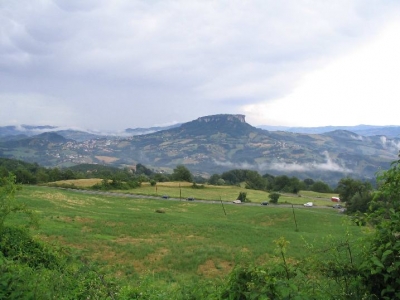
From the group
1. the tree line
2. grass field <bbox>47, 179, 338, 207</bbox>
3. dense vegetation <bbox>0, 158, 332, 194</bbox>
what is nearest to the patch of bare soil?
the tree line

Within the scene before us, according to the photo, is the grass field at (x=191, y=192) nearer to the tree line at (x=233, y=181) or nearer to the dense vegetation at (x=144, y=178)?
the tree line at (x=233, y=181)

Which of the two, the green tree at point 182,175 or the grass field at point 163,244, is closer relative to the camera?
the grass field at point 163,244

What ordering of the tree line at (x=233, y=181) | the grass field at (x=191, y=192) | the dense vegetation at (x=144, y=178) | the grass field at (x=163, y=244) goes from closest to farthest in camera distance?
the grass field at (x=163, y=244) → the tree line at (x=233, y=181) → the grass field at (x=191, y=192) → the dense vegetation at (x=144, y=178)

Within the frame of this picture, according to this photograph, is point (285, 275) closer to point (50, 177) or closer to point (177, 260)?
point (177, 260)

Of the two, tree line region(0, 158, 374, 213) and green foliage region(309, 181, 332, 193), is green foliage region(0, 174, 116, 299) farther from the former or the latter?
green foliage region(309, 181, 332, 193)

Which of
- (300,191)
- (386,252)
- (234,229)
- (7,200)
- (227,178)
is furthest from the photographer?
(227,178)

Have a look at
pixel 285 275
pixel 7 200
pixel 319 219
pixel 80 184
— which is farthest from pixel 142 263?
pixel 80 184

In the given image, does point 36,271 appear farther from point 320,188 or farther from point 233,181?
point 233,181

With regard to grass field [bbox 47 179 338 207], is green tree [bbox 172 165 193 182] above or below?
above

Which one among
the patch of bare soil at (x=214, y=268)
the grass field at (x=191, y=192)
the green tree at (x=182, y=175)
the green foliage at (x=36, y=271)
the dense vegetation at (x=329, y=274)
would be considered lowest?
the grass field at (x=191, y=192)

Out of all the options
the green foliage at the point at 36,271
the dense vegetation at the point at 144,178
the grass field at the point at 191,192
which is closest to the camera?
the green foliage at the point at 36,271

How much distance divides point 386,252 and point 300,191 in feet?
431

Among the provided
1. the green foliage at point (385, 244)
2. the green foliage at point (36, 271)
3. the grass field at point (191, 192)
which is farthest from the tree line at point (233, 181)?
the green foliage at point (385, 244)

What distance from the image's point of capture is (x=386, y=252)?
470cm
